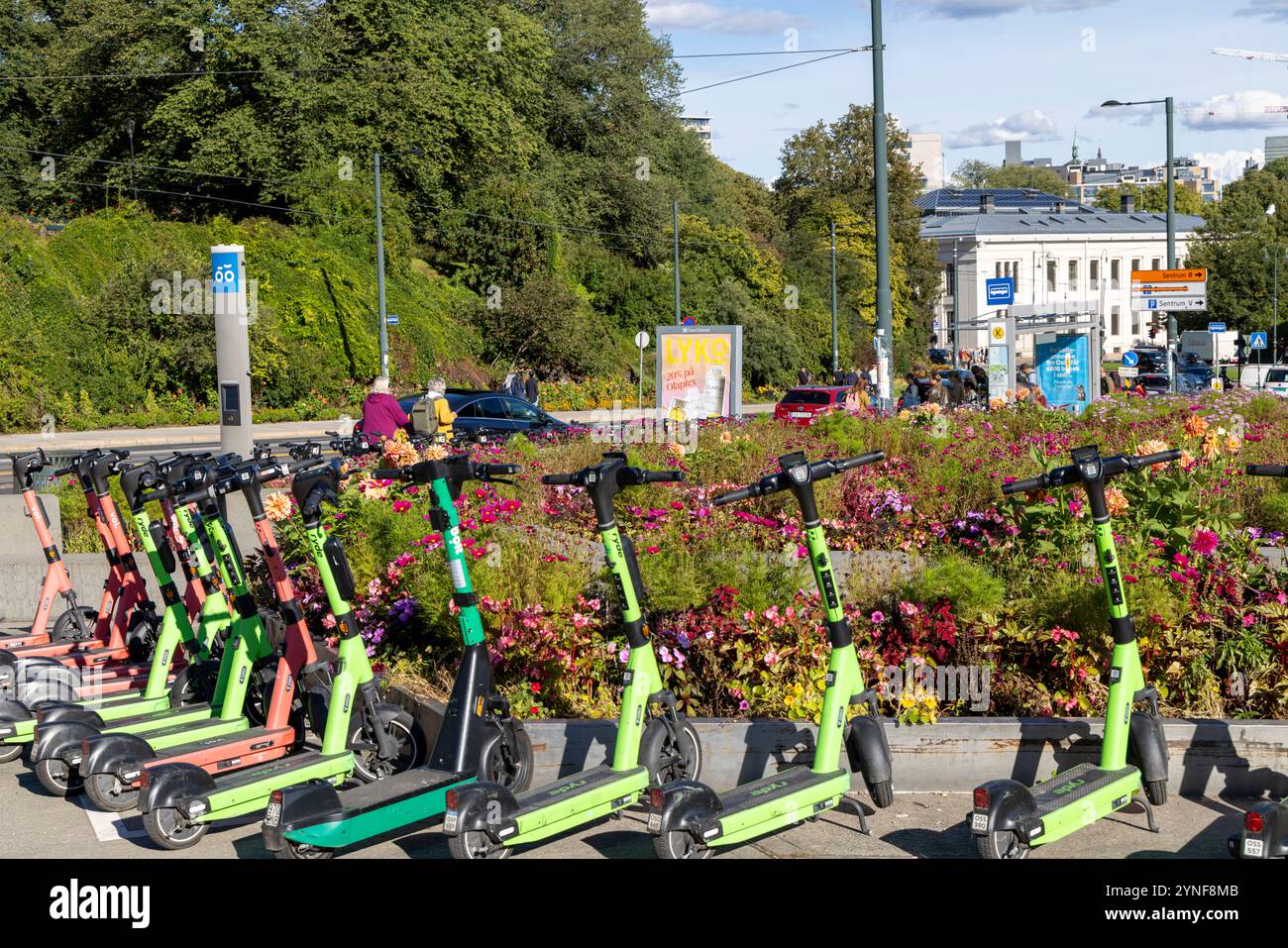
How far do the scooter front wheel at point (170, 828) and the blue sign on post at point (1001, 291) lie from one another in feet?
65.1

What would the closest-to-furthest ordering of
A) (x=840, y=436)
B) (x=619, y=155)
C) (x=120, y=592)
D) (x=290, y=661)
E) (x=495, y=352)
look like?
(x=290, y=661) → (x=120, y=592) → (x=840, y=436) → (x=495, y=352) → (x=619, y=155)

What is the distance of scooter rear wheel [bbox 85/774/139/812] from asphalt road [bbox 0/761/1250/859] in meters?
0.06

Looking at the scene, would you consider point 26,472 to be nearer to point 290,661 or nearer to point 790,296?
point 290,661

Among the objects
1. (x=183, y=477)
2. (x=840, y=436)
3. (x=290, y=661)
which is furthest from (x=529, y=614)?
(x=840, y=436)

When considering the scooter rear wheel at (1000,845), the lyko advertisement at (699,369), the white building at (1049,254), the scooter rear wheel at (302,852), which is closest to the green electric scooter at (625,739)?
the scooter rear wheel at (302,852)

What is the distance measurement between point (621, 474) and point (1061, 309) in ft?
60.8

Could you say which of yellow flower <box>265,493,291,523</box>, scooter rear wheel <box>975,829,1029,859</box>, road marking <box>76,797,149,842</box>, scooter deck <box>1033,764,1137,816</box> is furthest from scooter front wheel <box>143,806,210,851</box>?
scooter deck <box>1033,764,1137,816</box>

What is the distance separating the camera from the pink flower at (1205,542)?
22.0 feet

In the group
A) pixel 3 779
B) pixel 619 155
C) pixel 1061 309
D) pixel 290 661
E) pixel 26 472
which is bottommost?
pixel 3 779

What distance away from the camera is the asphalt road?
5.41m

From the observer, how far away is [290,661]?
6625 millimetres

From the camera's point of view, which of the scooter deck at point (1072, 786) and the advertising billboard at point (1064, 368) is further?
the advertising billboard at point (1064, 368)

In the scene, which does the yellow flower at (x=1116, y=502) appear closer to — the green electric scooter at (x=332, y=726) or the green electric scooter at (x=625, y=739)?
the green electric scooter at (x=625, y=739)

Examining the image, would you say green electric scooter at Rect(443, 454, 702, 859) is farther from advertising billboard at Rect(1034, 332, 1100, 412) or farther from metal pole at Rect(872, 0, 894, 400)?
advertising billboard at Rect(1034, 332, 1100, 412)
